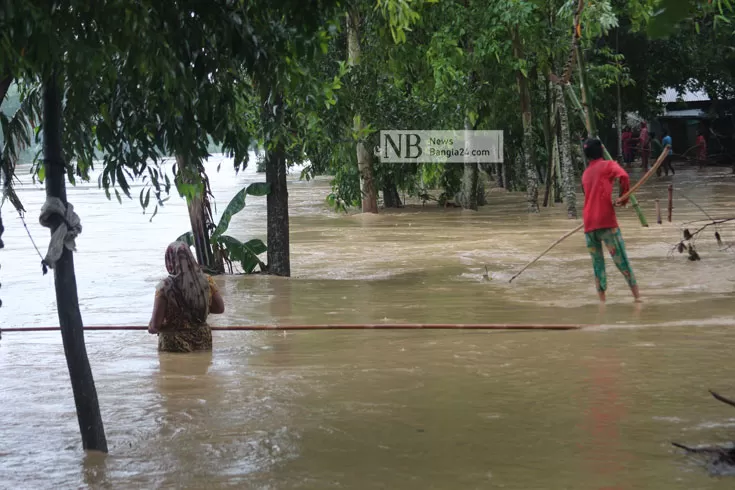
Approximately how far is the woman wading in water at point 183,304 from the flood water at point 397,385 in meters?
0.19

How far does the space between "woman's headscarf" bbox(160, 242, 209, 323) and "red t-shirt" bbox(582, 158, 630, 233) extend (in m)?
4.34

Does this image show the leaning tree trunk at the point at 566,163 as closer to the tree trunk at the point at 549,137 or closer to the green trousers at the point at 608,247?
the tree trunk at the point at 549,137

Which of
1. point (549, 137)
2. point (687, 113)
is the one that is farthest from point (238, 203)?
point (687, 113)

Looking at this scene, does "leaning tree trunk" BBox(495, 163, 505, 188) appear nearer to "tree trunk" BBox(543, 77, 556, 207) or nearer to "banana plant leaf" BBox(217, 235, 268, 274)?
"tree trunk" BBox(543, 77, 556, 207)

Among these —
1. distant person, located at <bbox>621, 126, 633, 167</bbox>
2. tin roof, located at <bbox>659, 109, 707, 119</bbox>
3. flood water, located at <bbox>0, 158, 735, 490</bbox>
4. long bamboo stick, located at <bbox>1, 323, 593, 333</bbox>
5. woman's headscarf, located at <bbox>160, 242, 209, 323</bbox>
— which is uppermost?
tin roof, located at <bbox>659, 109, 707, 119</bbox>

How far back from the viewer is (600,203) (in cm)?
1136

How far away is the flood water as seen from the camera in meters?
6.21

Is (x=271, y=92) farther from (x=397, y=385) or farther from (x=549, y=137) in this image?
(x=549, y=137)

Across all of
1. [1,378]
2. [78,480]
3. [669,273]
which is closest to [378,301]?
[669,273]

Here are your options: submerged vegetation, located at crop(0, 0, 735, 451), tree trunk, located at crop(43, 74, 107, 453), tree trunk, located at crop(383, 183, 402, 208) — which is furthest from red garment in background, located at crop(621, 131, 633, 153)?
tree trunk, located at crop(43, 74, 107, 453)

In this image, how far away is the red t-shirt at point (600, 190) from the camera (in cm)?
1124

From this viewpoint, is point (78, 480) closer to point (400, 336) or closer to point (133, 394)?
point (133, 394)

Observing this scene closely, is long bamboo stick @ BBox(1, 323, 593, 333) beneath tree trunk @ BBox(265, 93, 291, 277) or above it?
beneath

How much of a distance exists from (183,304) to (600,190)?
4.60m
